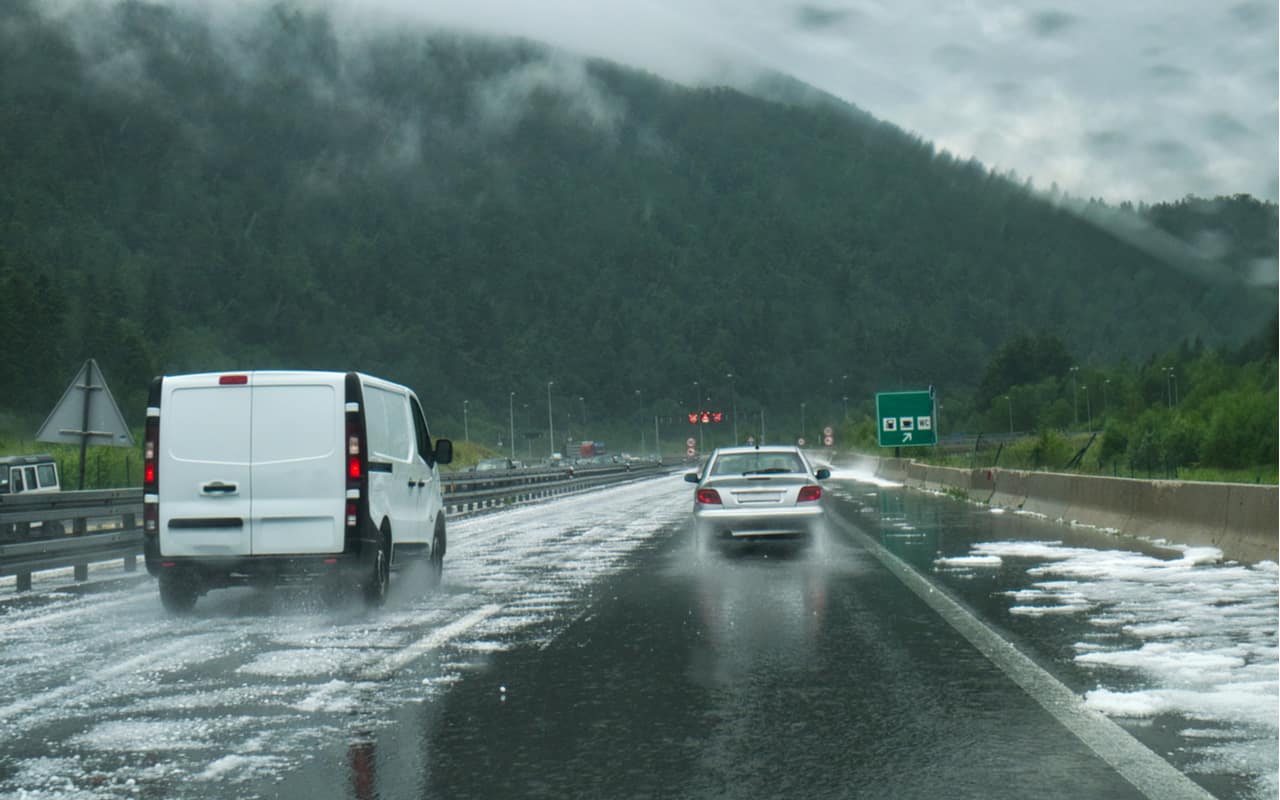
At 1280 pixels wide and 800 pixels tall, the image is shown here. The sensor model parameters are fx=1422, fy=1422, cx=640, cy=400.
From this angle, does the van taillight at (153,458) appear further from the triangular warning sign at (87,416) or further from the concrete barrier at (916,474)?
the concrete barrier at (916,474)

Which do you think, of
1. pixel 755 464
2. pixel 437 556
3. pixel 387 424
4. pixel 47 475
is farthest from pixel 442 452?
pixel 47 475

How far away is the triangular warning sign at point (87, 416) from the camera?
1839 centimetres

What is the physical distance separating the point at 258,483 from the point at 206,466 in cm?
49

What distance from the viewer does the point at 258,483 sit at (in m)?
12.2

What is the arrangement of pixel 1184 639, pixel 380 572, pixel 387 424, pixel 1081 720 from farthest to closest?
1. pixel 387 424
2. pixel 380 572
3. pixel 1184 639
4. pixel 1081 720

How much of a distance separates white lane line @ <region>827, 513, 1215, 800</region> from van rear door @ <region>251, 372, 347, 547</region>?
5224 mm

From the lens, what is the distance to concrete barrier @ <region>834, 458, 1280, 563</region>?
14.8 m

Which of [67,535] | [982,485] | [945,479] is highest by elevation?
[67,535]

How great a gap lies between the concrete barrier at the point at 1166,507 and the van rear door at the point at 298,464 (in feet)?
30.2

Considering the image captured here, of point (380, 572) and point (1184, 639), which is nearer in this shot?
point (1184, 639)

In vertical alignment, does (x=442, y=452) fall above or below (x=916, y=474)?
above

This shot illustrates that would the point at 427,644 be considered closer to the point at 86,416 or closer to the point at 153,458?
the point at 153,458

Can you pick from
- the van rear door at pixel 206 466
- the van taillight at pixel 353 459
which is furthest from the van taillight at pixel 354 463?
the van rear door at pixel 206 466

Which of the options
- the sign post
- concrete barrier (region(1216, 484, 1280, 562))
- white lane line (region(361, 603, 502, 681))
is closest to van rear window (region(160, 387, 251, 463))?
white lane line (region(361, 603, 502, 681))
